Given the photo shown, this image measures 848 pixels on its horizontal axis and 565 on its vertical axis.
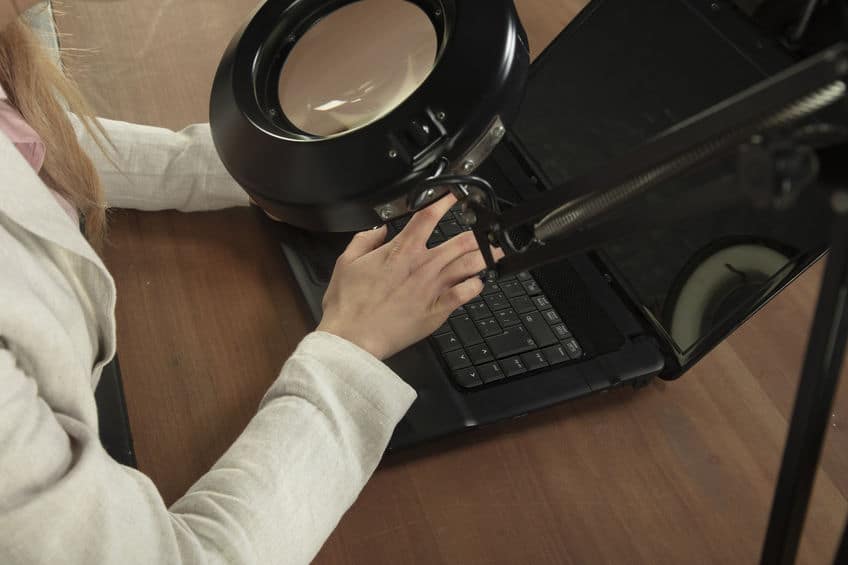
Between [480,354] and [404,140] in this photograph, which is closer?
[404,140]

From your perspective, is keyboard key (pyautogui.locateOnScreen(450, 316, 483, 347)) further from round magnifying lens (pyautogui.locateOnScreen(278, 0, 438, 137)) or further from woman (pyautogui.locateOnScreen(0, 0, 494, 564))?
round magnifying lens (pyautogui.locateOnScreen(278, 0, 438, 137))

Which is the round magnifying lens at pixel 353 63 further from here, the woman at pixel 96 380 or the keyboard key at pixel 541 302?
the keyboard key at pixel 541 302

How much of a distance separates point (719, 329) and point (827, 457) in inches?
5.6

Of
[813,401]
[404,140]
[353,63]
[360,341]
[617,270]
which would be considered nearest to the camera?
[813,401]

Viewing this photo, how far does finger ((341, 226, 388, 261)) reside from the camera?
2.28 feet

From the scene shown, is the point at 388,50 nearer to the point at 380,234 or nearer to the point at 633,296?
the point at 380,234

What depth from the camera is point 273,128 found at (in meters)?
0.47

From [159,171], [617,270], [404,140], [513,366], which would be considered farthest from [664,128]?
[159,171]

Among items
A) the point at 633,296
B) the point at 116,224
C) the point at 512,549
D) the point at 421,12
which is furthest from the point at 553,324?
the point at 116,224

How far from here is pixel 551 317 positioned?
0.71 metres

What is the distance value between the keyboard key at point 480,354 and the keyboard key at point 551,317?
61 millimetres

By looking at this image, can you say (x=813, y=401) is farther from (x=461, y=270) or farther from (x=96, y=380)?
(x=96, y=380)

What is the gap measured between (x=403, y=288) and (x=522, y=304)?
0.38 ft

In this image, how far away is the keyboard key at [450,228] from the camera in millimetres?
758
